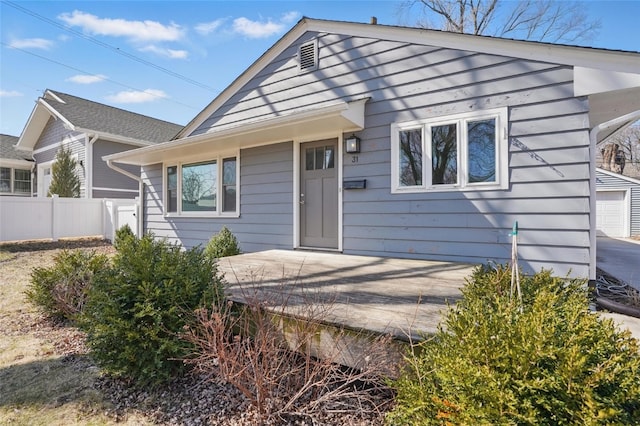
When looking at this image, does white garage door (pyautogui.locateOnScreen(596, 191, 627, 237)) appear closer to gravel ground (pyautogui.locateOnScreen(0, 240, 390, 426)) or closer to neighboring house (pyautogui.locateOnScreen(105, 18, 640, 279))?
neighboring house (pyautogui.locateOnScreen(105, 18, 640, 279))

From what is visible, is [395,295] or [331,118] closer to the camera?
[395,295]

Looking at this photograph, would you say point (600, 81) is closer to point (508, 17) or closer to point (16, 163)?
point (508, 17)

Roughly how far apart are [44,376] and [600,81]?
573 cm

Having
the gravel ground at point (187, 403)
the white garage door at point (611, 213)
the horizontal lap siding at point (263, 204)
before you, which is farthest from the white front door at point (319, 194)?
the white garage door at point (611, 213)

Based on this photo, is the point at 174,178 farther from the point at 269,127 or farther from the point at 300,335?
the point at 300,335

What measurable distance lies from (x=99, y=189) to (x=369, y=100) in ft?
41.6

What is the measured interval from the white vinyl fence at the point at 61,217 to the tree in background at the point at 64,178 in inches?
60.1

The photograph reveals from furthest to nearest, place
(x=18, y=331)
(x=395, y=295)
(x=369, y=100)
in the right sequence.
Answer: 1. (x=369, y=100)
2. (x=18, y=331)
3. (x=395, y=295)

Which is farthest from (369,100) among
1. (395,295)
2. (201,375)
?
(201,375)

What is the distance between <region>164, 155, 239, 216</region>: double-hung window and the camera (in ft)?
22.0

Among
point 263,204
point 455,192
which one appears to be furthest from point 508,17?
point 263,204

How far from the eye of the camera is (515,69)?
12.7 ft

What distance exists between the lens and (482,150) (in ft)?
13.4

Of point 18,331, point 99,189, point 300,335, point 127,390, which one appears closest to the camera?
point 300,335
